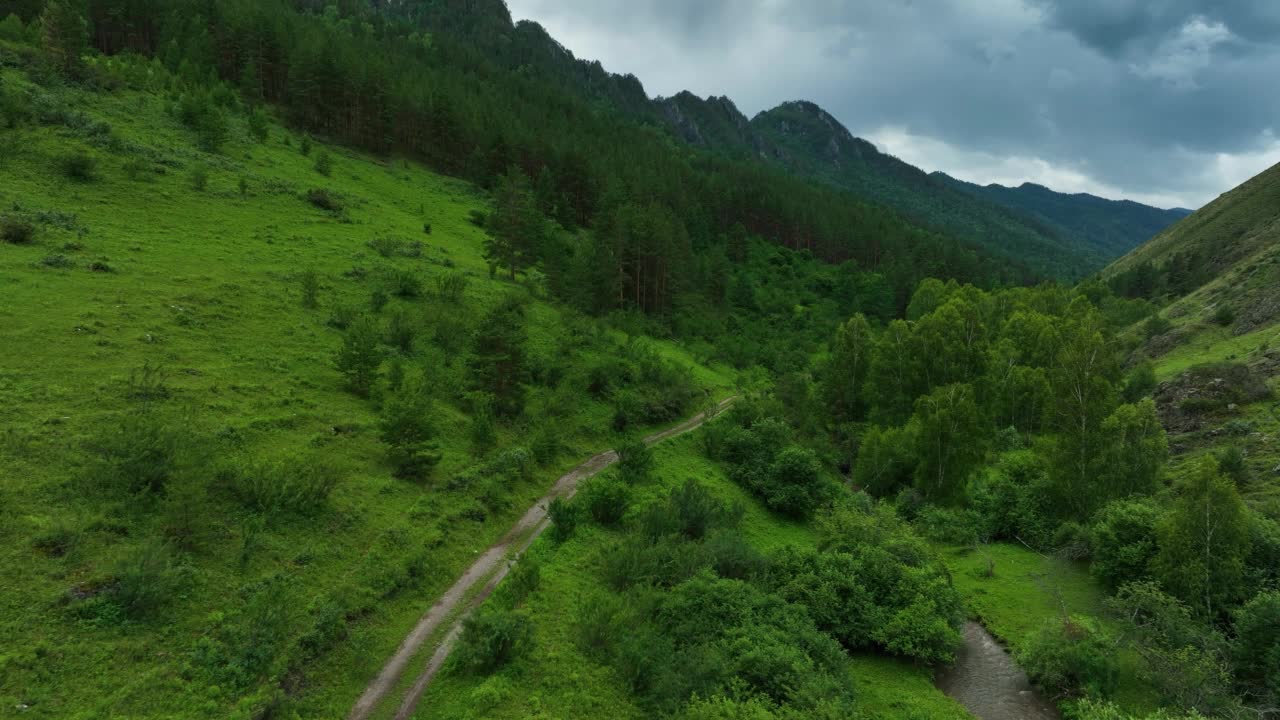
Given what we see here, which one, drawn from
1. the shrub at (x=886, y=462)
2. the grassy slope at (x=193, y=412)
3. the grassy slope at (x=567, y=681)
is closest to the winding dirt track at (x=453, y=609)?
the grassy slope at (x=193, y=412)

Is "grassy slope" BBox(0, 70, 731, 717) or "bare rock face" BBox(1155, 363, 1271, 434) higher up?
"bare rock face" BBox(1155, 363, 1271, 434)

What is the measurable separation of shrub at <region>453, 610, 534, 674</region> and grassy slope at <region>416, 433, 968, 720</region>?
37cm

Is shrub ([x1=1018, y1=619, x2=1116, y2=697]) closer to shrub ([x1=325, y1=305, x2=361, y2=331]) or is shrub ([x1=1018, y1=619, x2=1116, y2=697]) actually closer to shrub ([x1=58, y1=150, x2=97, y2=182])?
shrub ([x1=325, y1=305, x2=361, y2=331])

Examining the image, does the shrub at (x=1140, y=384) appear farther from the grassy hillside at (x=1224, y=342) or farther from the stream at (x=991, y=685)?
the stream at (x=991, y=685)

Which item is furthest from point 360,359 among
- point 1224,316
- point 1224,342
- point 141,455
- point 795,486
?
point 1224,316

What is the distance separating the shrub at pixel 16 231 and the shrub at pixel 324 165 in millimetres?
40502

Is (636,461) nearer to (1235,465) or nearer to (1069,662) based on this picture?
(1069,662)

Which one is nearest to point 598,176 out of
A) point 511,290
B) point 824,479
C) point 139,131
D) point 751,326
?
point 751,326

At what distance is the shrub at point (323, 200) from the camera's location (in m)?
58.3

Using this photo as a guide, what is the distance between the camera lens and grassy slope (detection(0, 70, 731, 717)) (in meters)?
13.8

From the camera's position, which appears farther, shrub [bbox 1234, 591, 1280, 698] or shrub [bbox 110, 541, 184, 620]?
shrub [bbox 1234, 591, 1280, 698]

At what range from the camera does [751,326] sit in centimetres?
8331

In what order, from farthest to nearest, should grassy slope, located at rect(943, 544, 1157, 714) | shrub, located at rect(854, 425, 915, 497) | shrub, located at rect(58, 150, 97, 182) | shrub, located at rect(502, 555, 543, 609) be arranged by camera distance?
shrub, located at rect(854, 425, 915, 497)
shrub, located at rect(58, 150, 97, 182)
grassy slope, located at rect(943, 544, 1157, 714)
shrub, located at rect(502, 555, 543, 609)

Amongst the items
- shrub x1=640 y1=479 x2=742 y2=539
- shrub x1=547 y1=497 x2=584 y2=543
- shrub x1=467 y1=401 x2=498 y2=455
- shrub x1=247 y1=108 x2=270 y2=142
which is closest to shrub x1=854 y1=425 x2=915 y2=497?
shrub x1=640 y1=479 x2=742 y2=539
